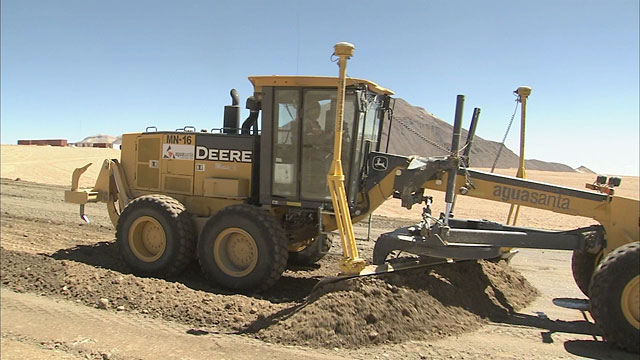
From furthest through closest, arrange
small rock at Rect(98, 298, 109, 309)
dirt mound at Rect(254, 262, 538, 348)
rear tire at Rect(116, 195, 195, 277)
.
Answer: rear tire at Rect(116, 195, 195, 277) → small rock at Rect(98, 298, 109, 309) → dirt mound at Rect(254, 262, 538, 348)

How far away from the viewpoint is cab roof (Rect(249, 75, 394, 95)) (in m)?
6.43

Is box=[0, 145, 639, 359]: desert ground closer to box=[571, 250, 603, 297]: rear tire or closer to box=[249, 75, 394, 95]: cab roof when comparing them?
box=[571, 250, 603, 297]: rear tire

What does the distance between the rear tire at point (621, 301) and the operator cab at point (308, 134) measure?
303cm

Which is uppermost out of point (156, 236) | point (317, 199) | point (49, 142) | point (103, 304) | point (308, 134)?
point (49, 142)

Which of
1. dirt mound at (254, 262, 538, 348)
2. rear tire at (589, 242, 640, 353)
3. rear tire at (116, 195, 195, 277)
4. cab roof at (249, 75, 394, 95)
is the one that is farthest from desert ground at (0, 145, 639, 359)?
cab roof at (249, 75, 394, 95)

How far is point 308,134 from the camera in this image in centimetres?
668

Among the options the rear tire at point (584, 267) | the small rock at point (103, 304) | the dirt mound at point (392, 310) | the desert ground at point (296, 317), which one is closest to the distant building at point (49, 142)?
the desert ground at point (296, 317)

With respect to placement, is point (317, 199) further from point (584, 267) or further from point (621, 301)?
point (621, 301)

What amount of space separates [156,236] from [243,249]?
1.55 meters

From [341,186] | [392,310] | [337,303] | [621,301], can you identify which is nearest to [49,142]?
[341,186]

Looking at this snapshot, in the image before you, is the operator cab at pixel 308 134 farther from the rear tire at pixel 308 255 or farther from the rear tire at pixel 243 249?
the rear tire at pixel 308 255

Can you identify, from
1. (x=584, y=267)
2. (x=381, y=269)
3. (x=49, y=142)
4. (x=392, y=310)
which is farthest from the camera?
(x=49, y=142)

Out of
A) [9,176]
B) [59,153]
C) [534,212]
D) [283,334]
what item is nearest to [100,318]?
[283,334]

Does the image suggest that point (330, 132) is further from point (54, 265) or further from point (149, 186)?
point (54, 265)
